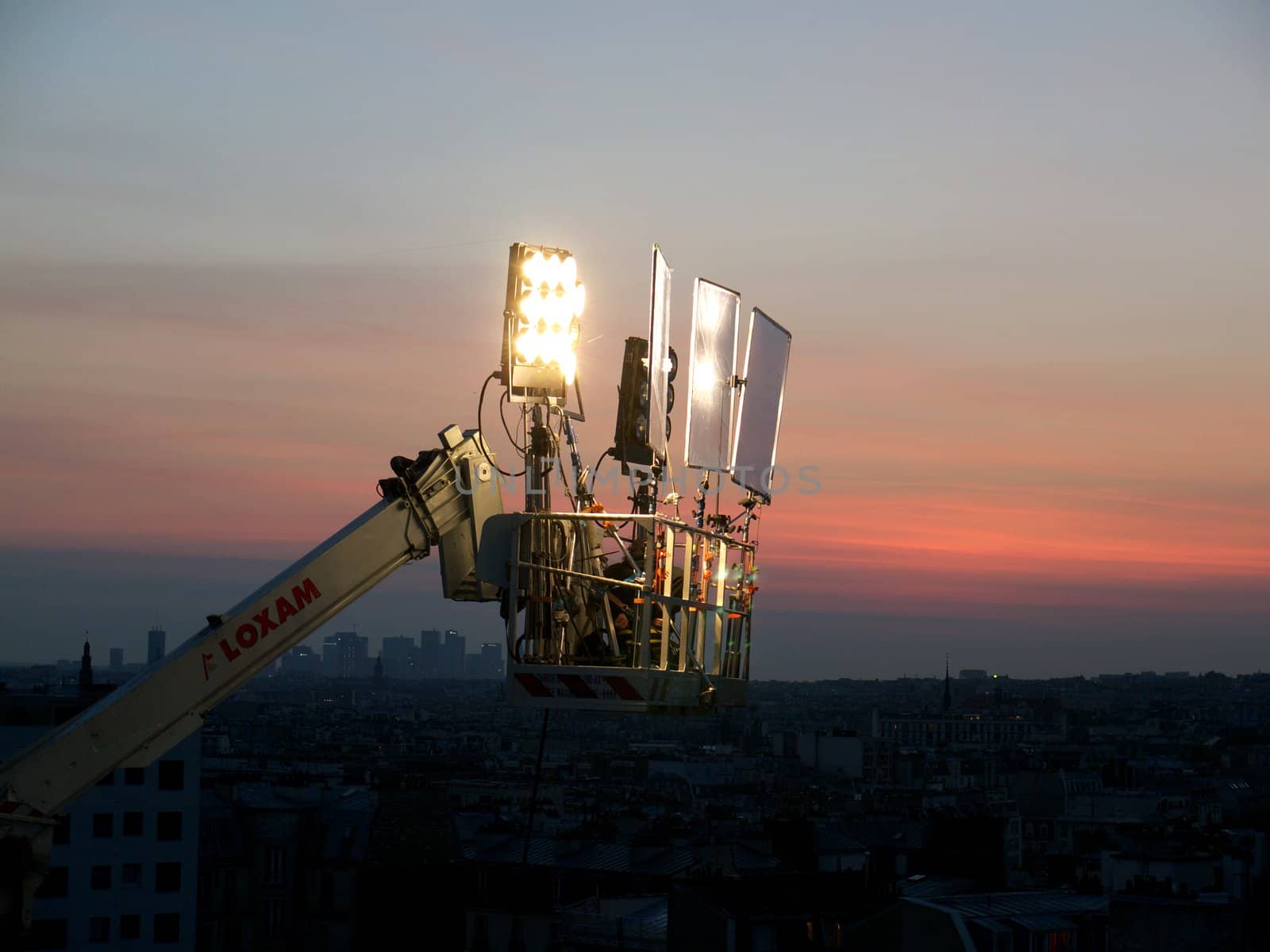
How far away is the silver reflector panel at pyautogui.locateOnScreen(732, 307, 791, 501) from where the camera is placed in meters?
16.8

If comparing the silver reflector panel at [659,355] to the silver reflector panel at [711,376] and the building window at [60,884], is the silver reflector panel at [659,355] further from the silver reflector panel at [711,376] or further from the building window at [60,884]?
the building window at [60,884]

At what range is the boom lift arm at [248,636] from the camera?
517 inches

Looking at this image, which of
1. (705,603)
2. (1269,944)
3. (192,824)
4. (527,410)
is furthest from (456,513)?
(192,824)

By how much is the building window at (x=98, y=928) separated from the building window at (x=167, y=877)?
81.3 inches

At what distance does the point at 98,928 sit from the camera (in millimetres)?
63562

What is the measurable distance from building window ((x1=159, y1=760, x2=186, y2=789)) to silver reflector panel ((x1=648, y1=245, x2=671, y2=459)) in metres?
53.1

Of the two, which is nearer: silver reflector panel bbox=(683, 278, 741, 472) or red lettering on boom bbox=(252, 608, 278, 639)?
red lettering on boom bbox=(252, 608, 278, 639)

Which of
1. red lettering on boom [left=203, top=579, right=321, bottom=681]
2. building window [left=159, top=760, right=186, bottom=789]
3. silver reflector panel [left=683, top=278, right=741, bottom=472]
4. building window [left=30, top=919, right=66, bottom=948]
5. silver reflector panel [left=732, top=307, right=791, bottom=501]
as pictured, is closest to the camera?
red lettering on boom [left=203, top=579, right=321, bottom=681]

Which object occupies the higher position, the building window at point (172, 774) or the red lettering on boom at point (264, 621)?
the red lettering on boom at point (264, 621)

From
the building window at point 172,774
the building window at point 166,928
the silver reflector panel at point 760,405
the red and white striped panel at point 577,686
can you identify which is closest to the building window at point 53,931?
the building window at point 166,928

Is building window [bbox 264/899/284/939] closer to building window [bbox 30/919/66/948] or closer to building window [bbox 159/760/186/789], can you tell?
building window [bbox 159/760/186/789]

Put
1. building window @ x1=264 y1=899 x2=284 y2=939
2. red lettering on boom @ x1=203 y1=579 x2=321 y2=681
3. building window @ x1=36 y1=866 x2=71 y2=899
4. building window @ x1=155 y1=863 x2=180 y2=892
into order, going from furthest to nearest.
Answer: building window @ x1=264 y1=899 x2=284 y2=939 → building window @ x1=155 y1=863 x2=180 y2=892 → building window @ x1=36 y1=866 x2=71 y2=899 → red lettering on boom @ x1=203 y1=579 x2=321 y2=681

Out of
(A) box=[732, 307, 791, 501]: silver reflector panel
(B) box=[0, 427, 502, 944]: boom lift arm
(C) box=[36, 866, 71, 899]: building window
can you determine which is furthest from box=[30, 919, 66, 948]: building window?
(B) box=[0, 427, 502, 944]: boom lift arm

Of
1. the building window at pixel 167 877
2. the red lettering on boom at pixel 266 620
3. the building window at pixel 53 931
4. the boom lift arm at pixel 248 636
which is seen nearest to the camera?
the boom lift arm at pixel 248 636
